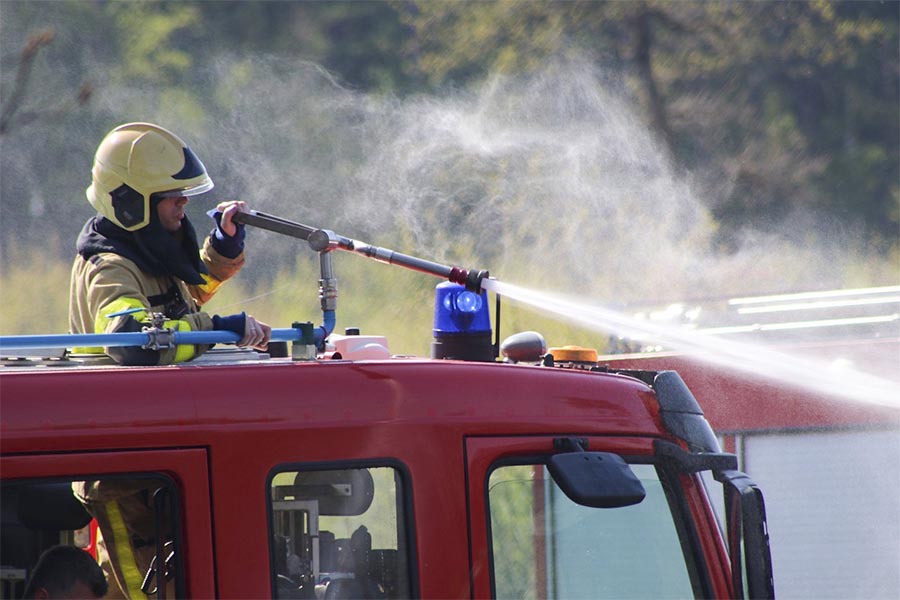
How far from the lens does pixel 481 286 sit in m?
3.62

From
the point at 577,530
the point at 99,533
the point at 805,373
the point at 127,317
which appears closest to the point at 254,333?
the point at 127,317

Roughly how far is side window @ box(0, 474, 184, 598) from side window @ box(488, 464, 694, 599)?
74 cm

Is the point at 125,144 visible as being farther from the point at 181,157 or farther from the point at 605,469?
the point at 605,469

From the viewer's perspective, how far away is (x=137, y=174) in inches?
141

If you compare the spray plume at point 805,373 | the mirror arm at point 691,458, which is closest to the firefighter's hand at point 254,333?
the mirror arm at point 691,458

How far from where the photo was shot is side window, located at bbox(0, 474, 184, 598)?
2795 mm

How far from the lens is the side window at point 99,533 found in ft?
9.17

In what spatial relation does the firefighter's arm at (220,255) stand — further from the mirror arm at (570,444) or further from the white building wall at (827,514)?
the white building wall at (827,514)

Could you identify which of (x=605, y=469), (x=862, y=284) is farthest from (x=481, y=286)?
(x=862, y=284)

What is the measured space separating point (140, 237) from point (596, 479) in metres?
1.48

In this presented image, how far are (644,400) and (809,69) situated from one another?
54.2 ft

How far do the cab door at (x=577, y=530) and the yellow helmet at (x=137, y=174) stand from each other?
1.24 meters

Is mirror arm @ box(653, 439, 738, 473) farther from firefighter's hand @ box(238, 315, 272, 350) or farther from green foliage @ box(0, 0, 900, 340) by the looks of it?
green foliage @ box(0, 0, 900, 340)

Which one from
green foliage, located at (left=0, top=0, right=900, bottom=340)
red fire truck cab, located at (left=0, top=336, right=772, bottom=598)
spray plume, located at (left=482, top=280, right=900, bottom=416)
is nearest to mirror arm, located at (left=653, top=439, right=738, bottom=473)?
red fire truck cab, located at (left=0, top=336, right=772, bottom=598)
